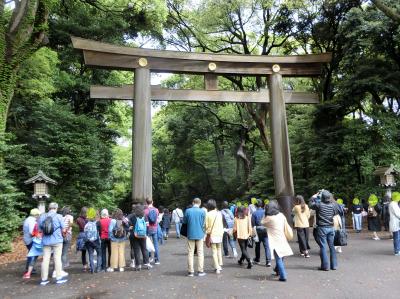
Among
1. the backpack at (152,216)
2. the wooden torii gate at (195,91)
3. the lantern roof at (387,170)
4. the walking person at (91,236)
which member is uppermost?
the wooden torii gate at (195,91)

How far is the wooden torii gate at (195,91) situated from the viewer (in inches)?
539

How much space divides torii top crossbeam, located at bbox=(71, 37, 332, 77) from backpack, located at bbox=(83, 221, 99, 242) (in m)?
7.24

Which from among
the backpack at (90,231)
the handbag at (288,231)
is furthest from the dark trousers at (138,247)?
the handbag at (288,231)

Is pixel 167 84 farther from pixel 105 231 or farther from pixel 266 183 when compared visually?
pixel 105 231

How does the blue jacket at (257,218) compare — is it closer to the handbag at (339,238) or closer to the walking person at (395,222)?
the handbag at (339,238)

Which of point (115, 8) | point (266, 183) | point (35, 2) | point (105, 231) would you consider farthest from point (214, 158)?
point (105, 231)

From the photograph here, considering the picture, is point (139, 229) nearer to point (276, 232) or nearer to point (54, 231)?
point (54, 231)

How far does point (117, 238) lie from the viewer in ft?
28.7

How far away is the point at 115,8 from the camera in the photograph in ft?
71.6

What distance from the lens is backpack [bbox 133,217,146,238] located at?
859 cm

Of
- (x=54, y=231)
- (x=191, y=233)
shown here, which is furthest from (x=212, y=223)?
(x=54, y=231)

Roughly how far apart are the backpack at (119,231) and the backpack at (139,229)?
33cm

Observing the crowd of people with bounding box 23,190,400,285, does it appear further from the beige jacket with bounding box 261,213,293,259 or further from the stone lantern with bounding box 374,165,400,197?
the stone lantern with bounding box 374,165,400,197

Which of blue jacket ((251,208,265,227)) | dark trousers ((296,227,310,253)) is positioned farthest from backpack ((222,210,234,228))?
dark trousers ((296,227,310,253))
